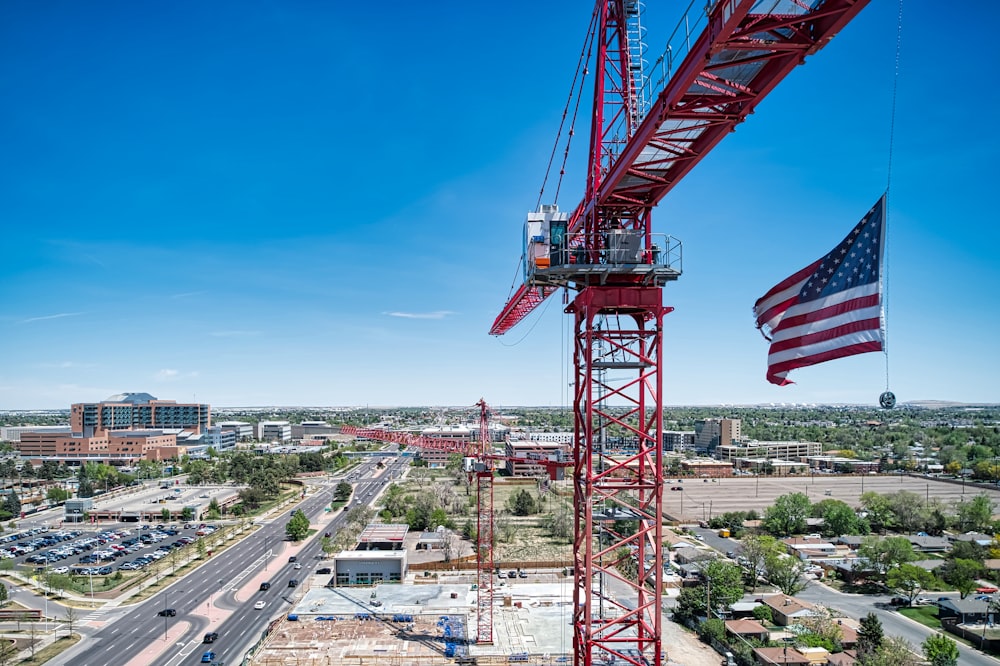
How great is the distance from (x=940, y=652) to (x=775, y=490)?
47.5 m

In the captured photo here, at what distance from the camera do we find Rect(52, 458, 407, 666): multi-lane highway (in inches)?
1037

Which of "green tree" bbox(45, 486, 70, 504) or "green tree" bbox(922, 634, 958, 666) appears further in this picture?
"green tree" bbox(45, 486, 70, 504)

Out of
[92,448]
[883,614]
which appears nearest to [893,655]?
[883,614]

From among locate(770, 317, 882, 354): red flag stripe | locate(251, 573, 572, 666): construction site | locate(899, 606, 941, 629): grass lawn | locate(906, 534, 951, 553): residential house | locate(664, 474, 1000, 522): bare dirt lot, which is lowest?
locate(664, 474, 1000, 522): bare dirt lot

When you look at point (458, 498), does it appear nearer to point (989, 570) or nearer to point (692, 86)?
point (989, 570)

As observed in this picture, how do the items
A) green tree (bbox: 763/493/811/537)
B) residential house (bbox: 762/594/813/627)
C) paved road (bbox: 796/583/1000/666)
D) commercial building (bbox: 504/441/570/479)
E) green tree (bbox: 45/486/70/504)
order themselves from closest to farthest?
paved road (bbox: 796/583/1000/666) → residential house (bbox: 762/594/813/627) → green tree (bbox: 763/493/811/537) → commercial building (bbox: 504/441/570/479) → green tree (bbox: 45/486/70/504)

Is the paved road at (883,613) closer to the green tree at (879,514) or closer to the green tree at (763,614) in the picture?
the green tree at (763,614)

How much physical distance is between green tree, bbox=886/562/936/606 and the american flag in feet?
94.0

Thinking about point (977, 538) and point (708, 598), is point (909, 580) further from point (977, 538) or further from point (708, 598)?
point (977, 538)

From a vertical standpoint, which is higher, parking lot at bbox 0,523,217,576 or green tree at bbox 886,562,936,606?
green tree at bbox 886,562,936,606

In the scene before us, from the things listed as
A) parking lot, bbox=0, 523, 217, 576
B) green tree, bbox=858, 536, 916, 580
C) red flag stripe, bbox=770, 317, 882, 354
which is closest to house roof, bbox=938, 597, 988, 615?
green tree, bbox=858, 536, 916, 580

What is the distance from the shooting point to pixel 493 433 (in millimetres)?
92000

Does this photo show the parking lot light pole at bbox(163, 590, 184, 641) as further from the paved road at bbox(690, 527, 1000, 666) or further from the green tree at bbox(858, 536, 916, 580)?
the green tree at bbox(858, 536, 916, 580)

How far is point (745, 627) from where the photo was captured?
27891 mm
